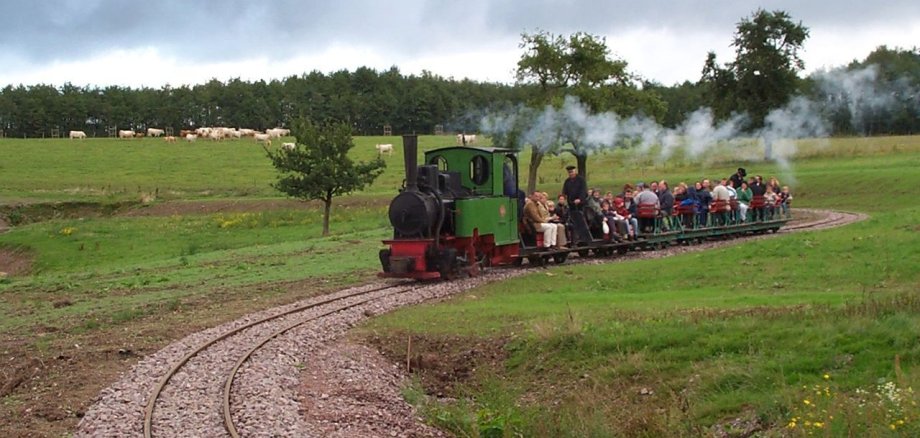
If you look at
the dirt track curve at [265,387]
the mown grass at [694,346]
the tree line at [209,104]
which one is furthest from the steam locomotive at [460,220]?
the tree line at [209,104]

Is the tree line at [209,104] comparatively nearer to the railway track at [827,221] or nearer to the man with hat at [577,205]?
the railway track at [827,221]

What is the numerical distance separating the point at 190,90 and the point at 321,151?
105 metres

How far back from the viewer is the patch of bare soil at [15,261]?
40.9m

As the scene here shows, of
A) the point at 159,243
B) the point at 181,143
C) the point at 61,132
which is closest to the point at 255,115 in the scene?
the point at 61,132

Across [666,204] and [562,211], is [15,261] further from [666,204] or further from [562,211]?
[666,204]

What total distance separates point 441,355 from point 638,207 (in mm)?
15058

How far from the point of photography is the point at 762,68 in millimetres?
40688

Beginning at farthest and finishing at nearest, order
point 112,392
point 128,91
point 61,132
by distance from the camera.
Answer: point 128,91, point 61,132, point 112,392

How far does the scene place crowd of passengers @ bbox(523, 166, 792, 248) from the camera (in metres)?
26.6

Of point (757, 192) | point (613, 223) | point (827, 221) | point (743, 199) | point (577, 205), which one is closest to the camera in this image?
point (577, 205)

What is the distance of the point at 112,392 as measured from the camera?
12.8 meters

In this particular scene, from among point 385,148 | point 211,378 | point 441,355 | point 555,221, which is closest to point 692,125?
point 555,221

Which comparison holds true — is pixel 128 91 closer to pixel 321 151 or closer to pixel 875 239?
pixel 321 151

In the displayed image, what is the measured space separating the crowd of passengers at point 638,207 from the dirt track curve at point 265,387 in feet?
29.2
